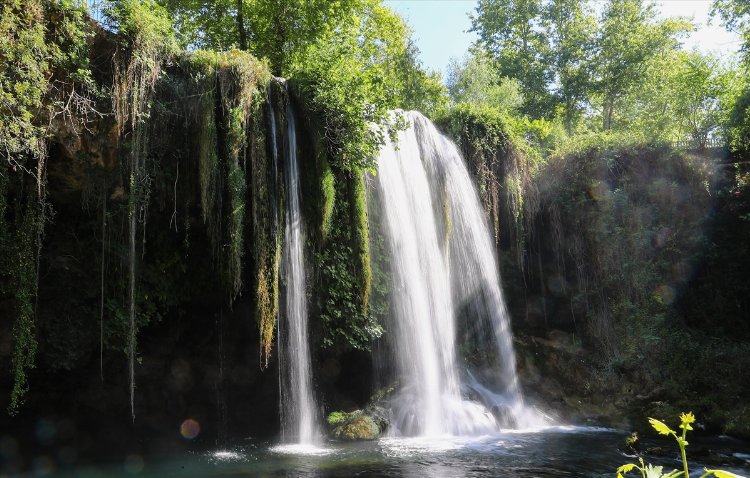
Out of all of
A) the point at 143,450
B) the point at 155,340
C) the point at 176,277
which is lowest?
the point at 143,450

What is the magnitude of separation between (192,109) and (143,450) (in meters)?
5.99

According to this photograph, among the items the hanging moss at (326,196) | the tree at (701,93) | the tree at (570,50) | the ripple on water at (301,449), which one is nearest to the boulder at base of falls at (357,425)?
the ripple on water at (301,449)

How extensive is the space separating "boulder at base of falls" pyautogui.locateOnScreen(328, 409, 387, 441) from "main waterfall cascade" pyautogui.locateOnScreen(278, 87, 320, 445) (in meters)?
0.41

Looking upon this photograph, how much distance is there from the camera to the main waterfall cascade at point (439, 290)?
1139 centimetres

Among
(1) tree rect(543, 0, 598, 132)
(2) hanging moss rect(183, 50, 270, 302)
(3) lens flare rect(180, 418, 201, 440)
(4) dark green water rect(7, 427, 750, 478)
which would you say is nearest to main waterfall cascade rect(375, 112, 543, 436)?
(4) dark green water rect(7, 427, 750, 478)

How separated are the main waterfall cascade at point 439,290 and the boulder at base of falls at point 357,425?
44cm

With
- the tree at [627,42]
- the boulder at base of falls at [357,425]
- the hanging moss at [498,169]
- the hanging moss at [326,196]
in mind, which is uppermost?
the tree at [627,42]

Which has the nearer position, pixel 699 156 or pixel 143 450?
pixel 143 450

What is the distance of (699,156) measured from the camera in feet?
51.9

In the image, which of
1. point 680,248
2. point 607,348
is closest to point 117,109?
point 607,348

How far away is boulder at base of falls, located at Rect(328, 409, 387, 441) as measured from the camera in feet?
33.5

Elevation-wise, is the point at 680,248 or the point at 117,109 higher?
the point at 117,109

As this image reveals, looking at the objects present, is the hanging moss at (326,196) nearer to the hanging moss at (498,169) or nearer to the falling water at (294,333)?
the falling water at (294,333)

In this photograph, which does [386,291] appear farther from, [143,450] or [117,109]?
[117,109]
